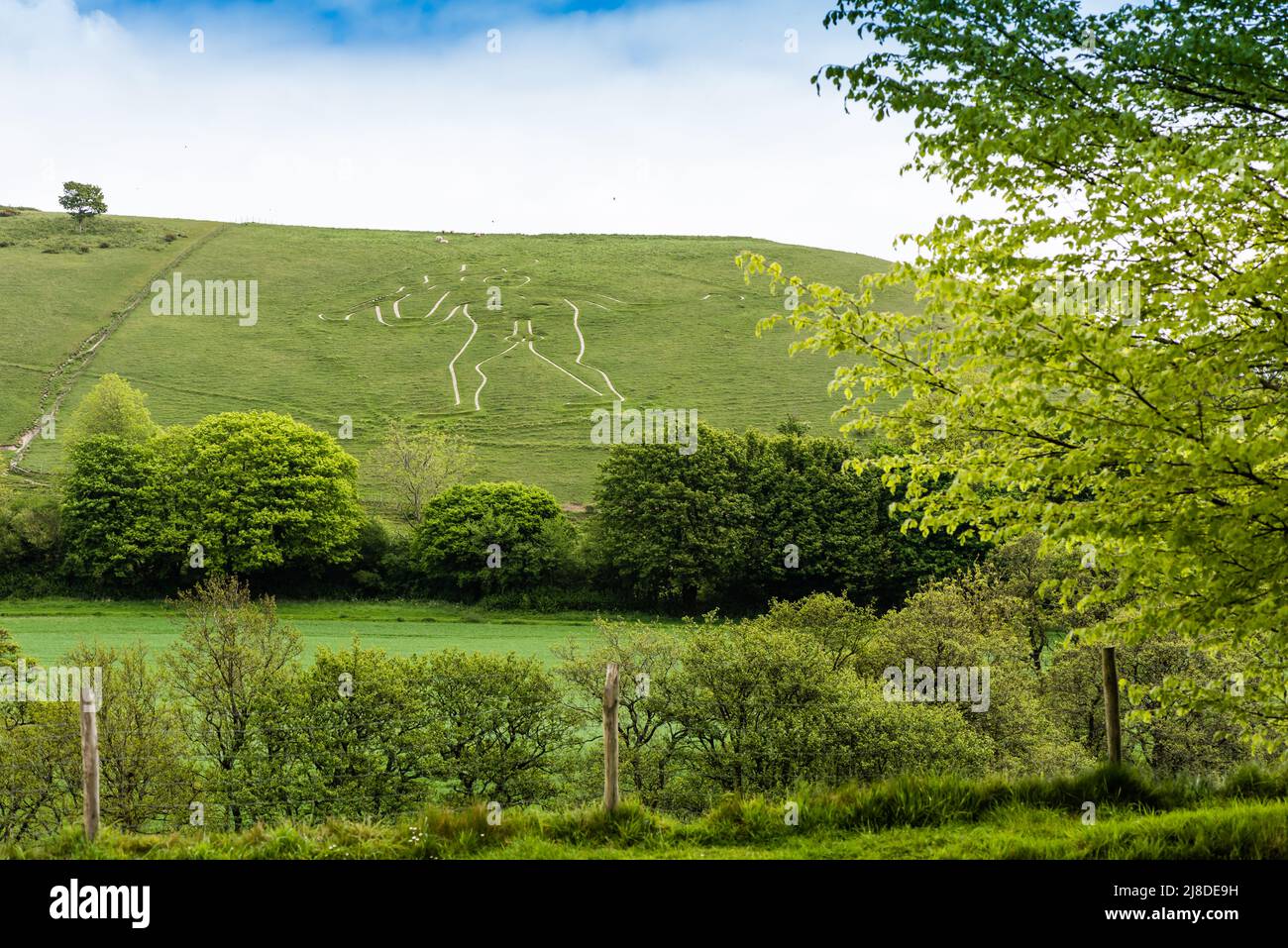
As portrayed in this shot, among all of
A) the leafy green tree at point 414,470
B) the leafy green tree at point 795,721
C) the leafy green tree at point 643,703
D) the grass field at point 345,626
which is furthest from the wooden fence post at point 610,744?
the leafy green tree at point 414,470

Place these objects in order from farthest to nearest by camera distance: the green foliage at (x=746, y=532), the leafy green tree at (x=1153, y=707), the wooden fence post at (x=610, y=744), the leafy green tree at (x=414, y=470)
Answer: the leafy green tree at (x=414, y=470) < the green foliage at (x=746, y=532) < the leafy green tree at (x=1153, y=707) < the wooden fence post at (x=610, y=744)

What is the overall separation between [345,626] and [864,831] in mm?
57980

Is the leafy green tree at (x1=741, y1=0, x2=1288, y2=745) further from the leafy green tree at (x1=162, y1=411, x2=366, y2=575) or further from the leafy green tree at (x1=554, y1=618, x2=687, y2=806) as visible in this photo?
the leafy green tree at (x1=162, y1=411, x2=366, y2=575)

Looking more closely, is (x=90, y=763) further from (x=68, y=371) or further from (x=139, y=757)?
(x=68, y=371)

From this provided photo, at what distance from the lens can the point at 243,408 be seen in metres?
114

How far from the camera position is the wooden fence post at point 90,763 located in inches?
471

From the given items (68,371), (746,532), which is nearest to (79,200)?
(68,371)

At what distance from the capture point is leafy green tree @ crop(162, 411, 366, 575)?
2987 inches

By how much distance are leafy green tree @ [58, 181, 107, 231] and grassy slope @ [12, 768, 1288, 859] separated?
683ft

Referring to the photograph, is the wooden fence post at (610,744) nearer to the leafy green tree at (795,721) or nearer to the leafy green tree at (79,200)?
the leafy green tree at (795,721)

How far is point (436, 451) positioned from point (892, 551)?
4464 centimetres

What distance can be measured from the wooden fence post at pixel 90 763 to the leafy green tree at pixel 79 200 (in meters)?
206

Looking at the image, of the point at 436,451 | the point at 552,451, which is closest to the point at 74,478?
the point at 436,451

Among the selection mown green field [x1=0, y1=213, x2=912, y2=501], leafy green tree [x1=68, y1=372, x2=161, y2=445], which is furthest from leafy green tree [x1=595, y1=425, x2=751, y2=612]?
leafy green tree [x1=68, y1=372, x2=161, y2=445]
